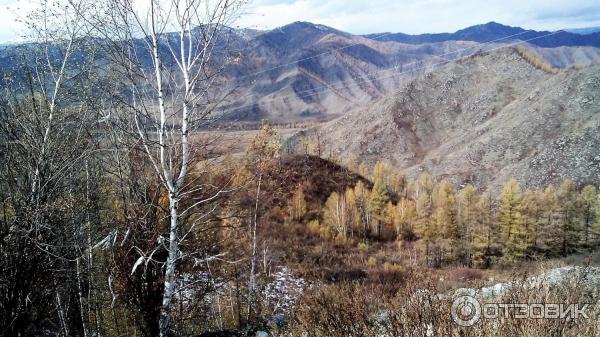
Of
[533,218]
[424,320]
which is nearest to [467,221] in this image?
[533,218]

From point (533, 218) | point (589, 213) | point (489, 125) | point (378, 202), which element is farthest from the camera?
point (489, 125)

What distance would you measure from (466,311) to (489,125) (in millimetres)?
106448

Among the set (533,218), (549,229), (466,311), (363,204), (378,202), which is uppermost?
(466,311)

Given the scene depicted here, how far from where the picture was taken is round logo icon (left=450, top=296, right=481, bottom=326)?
152 inches

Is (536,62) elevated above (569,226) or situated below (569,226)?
above

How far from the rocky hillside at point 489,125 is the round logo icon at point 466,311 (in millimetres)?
73509

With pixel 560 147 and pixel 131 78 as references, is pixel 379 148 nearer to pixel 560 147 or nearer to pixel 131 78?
pixel 560 147

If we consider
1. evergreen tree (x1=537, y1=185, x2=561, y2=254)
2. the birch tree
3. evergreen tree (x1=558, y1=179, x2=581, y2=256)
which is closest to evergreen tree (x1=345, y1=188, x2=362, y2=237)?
evergreen tree (x1=537, y1=185, x2=561, y2=254)

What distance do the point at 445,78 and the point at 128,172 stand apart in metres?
139

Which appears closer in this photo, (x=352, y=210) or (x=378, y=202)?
(x=352, y=210)

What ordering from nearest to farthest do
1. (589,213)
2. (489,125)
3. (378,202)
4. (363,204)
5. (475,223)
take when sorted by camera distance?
(475,223) → (589,213) → (378,202) → (363,204) → (489,125)

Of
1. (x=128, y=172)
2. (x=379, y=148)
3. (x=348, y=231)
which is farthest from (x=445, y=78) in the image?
(x=128, y=172)

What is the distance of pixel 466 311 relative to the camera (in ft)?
13.5

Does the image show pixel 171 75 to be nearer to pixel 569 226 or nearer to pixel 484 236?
pixel 484 236
